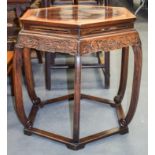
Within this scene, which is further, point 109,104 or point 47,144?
point 109,104

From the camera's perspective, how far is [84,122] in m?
1.72

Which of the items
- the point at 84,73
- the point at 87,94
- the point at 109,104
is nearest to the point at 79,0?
the point at 84,73

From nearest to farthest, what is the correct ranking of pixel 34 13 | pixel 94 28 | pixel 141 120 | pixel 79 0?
1. pixel 94 28
2. pixel 34 13
3. pixel 141 120
4. pixel 79 0

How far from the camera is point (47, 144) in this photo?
151 centimetres

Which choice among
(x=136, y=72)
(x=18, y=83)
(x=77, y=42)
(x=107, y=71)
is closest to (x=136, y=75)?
(x=136, y=72)

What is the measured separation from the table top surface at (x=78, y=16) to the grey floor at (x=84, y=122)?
622 millimetres

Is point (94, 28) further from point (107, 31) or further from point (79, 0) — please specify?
point (79, 0)

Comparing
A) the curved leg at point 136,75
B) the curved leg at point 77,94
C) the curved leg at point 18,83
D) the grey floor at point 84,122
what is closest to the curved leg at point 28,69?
the grey floor at point 84,122

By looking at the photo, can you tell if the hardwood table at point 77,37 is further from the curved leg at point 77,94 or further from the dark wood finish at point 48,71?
the dark wood finish at point 48,71

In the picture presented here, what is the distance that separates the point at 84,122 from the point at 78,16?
2.12 feet

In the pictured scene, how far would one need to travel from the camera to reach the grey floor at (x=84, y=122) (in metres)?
1.46

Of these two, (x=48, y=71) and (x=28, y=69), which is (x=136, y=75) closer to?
(x=28, y=69)
